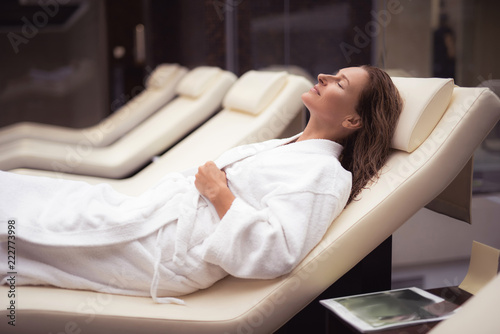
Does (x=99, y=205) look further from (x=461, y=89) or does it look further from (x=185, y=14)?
(x=185, y=14)

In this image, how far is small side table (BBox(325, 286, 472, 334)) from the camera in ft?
3.51

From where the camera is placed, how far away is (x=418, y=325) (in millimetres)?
1090

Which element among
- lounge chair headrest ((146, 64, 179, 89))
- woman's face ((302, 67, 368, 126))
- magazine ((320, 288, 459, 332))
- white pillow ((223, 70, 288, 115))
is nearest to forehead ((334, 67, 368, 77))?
woman's face ((302, 67, 368, 126))

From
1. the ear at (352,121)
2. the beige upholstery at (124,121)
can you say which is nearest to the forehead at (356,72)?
the ear at (352,121)

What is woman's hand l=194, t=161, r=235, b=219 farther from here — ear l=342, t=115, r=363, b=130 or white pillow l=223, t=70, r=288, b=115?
white pillow l=223, t=70, r=288, b=115

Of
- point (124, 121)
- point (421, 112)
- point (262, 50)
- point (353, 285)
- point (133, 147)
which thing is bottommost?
point (124, 121)

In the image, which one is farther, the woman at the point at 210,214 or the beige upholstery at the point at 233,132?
the beige upholstery at the point at 233,132

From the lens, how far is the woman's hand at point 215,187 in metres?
1.39

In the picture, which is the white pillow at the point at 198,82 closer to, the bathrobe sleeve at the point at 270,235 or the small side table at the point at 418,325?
the bathrobe sleeve at the point at 270,235

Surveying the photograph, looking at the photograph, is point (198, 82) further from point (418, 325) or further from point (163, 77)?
point (418, 325)

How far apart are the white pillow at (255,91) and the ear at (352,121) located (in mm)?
1094

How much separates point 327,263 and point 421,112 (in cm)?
49

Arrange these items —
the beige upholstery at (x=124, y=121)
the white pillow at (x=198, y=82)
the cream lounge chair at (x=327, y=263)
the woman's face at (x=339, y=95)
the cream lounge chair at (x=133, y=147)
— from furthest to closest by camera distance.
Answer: the beige upholstery at (x=124, y=121) → the white pillow at (x=198, y=82) → the cream lounge chair at (x=133, y=147) → the woman's face at (x=339, y=95) → the cream lounge chair at (x=327, y=263)

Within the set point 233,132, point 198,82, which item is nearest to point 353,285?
point 233,132
